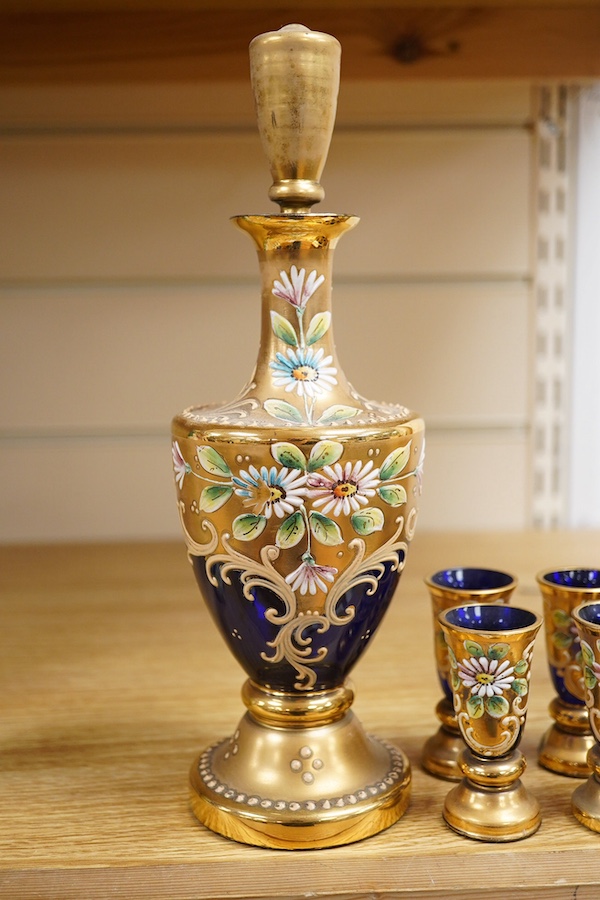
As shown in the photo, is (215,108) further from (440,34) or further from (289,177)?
(289,177)

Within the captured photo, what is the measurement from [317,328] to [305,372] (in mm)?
30

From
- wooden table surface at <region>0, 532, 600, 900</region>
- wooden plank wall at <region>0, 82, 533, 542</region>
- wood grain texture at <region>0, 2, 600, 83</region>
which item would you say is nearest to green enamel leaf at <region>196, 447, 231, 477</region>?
wooden table surface at <region>0, 532, 600, 900</region>

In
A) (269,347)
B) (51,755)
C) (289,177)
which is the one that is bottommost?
(51,755)

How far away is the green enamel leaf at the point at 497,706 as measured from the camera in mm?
553

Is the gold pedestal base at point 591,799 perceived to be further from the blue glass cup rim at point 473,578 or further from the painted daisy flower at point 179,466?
the painted daisy flower at point 179,466

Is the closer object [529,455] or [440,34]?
[440,34]

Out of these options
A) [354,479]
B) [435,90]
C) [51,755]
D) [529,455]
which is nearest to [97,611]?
[51,755]

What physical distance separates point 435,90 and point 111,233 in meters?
0.46

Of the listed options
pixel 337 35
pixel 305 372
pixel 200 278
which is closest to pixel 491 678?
pixel 305 372

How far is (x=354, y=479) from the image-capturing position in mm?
548

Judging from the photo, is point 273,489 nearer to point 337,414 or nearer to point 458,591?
point 337,414

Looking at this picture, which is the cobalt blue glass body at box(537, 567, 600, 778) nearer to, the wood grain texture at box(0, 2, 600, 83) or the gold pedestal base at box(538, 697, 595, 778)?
the gold pedestal base at box(538, 697, 595, 778)

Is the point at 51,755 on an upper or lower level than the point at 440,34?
lower

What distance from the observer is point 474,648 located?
1.81 feet
